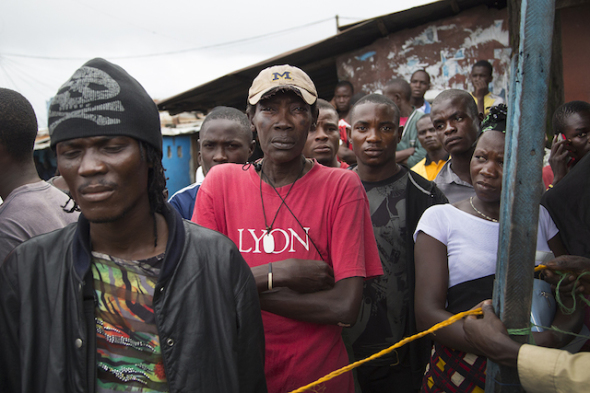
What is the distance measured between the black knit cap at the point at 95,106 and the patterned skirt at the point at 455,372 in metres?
1.72

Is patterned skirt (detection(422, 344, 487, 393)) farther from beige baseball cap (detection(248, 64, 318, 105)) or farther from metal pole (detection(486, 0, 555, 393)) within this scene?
beige baseball cap (detection(248, 64, 318, 105))

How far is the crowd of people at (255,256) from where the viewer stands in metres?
1.35

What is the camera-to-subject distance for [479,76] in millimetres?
6578

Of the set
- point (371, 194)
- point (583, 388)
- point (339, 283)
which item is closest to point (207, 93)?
point (371, 194)

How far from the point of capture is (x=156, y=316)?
1354 mm

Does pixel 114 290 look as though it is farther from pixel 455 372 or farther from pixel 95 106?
pixel 455 372

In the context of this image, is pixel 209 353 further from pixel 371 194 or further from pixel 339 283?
pixel 371 194

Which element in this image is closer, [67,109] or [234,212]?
[67,109]

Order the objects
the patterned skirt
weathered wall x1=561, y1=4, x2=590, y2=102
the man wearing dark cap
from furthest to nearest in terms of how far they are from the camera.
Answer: weathered wall x1=561, y1=4, x2=590, y2=102 → the patterned skirt → the man wearing dark cap

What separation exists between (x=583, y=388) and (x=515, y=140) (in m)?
0.84

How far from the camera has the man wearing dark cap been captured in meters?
1.83

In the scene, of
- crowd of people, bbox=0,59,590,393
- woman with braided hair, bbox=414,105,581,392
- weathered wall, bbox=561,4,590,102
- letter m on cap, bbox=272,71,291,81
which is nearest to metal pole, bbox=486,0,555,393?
crowd of people, bbox=0,59,590,393

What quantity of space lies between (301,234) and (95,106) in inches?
40.1

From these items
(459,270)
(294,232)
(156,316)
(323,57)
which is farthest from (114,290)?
(323,57)
